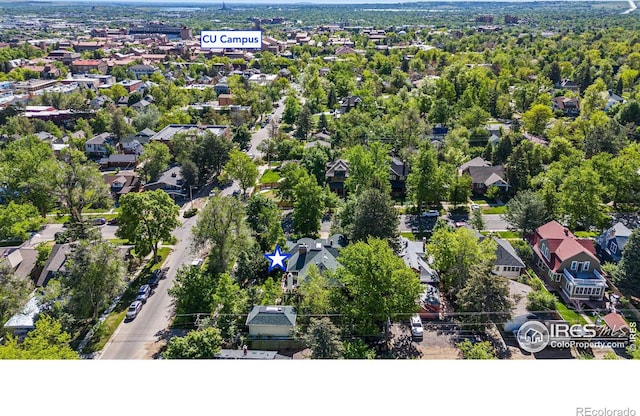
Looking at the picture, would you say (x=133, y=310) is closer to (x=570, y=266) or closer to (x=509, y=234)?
(x=570, y=266)

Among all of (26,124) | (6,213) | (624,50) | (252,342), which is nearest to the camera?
(252,342)

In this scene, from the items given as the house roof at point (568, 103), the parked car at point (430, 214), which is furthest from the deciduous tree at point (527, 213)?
the house roof at point (568, 103)

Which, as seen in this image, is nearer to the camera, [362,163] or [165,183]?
[362,163]

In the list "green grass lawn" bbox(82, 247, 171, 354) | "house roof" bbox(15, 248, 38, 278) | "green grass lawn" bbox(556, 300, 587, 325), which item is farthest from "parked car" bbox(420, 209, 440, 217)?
"house roof" bbox(15, 248, 38, 278)

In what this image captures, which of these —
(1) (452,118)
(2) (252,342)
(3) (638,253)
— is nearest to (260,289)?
(2) (252,342)

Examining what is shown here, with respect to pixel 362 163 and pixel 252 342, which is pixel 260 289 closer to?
pixel 252 342

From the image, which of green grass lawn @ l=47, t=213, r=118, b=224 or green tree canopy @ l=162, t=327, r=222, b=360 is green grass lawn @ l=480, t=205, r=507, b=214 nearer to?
green tree canopy @ l=162, t=327, r=222, b=360

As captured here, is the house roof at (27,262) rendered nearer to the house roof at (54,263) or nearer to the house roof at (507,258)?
the house roof at (54,263)

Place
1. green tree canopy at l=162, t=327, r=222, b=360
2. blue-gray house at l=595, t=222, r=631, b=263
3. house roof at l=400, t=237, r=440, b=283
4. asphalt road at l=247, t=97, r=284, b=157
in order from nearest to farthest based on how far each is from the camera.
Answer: green tree canopy at l=162, t=327, r=222, b=360 < house roof at l=400, t=237, r=440, b=283 < blue-gray house at l=595, t=222, r=631, b=263 < asphalt road at l=247, t=97, r=284, b=157
